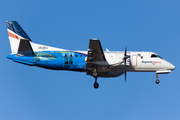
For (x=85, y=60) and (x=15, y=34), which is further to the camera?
(x=15, y=34)

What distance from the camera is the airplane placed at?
102ft

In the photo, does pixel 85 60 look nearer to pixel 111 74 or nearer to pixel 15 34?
pixel 111 74

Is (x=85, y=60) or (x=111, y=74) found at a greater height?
(x=85, y=60)

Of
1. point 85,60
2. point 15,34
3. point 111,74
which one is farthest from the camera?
point 111,74

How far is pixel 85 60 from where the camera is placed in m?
31.2

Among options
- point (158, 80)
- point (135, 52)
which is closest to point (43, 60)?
point (135, 52)

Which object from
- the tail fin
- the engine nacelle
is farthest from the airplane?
the engine nacelle

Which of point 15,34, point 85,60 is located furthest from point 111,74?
point 15,34

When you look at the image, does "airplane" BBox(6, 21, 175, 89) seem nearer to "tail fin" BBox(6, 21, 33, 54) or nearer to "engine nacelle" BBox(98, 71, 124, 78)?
"tail fin" BBox(6, 21, 33, 54)

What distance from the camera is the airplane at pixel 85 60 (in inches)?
1230

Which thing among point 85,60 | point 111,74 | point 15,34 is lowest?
point 111,74

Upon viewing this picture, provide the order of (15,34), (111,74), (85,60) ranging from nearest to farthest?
(85,60)
(15,34)
(111,74)

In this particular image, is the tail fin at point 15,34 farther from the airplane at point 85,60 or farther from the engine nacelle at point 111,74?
the engine nacelle at point 111,74

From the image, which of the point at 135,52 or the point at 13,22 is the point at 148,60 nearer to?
the point at 135,52
